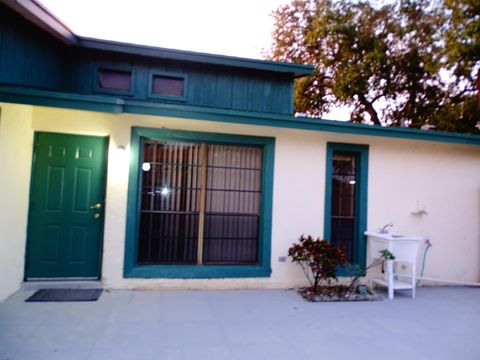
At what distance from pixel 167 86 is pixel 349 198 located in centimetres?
361

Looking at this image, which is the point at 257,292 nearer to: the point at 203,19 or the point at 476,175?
the point at 476,175

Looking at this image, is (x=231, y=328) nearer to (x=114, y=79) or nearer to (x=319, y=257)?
A: (x=319, y=257)

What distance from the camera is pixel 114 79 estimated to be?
20.3 ft

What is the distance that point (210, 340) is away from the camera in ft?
11.3

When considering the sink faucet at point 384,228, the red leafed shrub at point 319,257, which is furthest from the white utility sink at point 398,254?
the red leafed shrub at point 319,257

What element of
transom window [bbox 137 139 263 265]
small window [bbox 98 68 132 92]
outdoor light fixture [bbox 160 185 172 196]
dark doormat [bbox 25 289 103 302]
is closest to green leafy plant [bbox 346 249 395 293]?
transom window [bbox 137 139 263 265]

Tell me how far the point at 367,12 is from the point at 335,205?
359 inches

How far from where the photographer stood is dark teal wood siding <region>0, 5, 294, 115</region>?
4531 millimetres

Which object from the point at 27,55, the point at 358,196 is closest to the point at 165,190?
the point at 27,55

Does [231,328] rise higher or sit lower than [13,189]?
lower

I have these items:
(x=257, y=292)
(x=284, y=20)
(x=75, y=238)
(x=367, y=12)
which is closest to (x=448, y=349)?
(x=257, y=292)

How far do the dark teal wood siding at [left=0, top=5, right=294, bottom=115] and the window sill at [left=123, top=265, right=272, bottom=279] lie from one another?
279 centimetres

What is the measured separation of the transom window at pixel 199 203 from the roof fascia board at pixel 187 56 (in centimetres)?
178

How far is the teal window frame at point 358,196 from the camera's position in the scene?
219 inches
